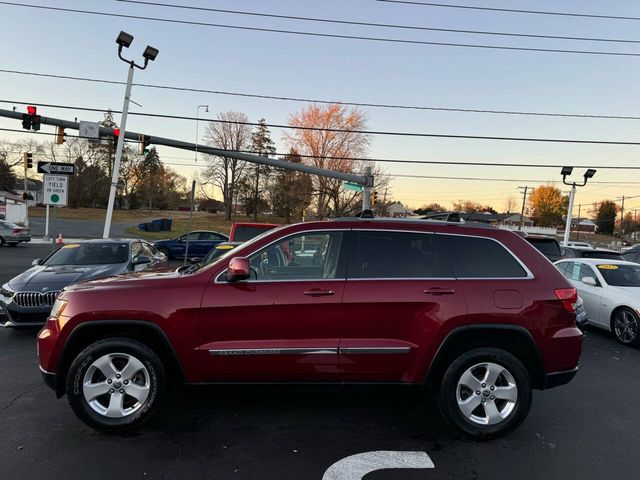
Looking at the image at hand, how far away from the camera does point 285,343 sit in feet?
11.3

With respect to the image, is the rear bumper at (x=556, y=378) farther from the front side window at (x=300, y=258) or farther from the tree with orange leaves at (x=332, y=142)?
the tree with orange leaves at (x=332, y=142)

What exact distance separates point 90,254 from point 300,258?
5.73 m

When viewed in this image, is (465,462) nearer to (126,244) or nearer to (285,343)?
(285,343)

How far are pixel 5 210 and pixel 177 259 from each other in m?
23.6

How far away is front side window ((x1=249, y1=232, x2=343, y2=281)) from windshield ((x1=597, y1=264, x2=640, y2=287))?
654cm

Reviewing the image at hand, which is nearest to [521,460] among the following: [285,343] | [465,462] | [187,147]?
[465,462]

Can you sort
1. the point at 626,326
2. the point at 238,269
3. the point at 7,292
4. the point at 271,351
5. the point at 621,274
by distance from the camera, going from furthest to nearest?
the point at 621,274 < the point at 626,326 < the point at 7,292 < the point at 271,351 < the point at 238,269

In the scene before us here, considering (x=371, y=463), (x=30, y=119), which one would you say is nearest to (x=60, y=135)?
(x=30, y=119)

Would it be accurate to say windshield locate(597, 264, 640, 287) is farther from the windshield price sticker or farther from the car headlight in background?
the car headlight in background

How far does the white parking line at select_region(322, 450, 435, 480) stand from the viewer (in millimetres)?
3004

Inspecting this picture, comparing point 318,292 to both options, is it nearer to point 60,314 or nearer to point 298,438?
point 298,438

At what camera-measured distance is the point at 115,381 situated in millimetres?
3523

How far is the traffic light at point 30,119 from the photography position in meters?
15.8

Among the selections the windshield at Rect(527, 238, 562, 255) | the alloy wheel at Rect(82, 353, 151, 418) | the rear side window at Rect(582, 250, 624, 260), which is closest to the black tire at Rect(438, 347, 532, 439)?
the alloy wheel at Rect(82, 353, 151, 418)
